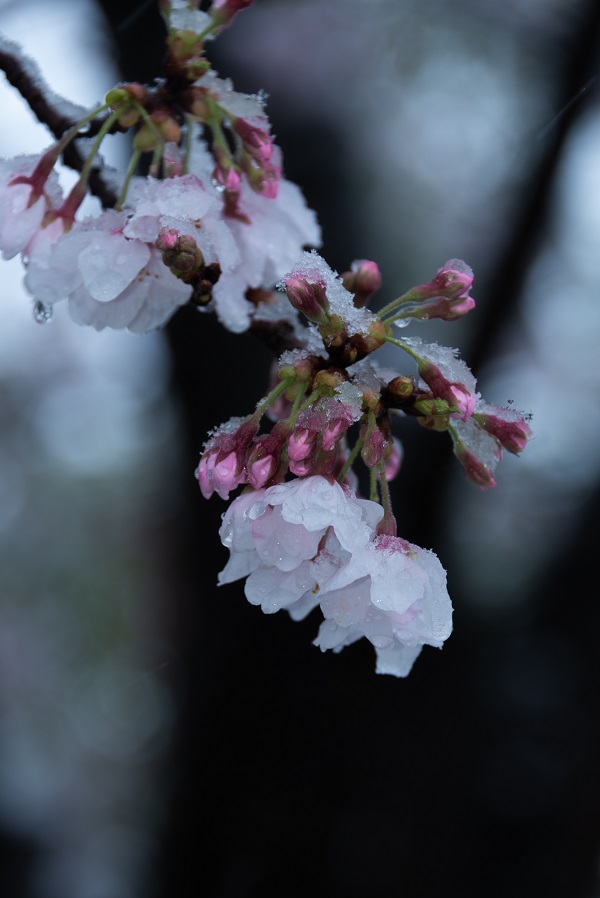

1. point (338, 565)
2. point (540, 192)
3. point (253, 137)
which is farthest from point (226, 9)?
point (540, 192)

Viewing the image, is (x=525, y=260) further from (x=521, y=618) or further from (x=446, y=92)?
(x=521, y=618)

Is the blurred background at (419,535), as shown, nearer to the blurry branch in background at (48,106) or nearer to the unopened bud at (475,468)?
the blurry branch in background at (48,106)

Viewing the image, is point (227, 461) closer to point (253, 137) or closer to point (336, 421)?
point (336, 421)

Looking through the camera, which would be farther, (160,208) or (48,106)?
(48,106)

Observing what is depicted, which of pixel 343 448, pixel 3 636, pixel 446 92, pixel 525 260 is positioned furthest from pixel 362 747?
pixel 3 636

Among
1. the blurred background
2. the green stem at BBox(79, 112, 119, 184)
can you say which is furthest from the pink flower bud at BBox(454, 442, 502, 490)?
the blurred background

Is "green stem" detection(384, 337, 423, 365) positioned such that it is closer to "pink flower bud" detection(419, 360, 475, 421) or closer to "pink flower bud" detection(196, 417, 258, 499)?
"pink flower bud" detection(419, 360, 475, 421)

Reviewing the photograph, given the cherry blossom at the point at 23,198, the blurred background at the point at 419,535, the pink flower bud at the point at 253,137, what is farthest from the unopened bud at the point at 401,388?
the blurred background at the point at 419,535
